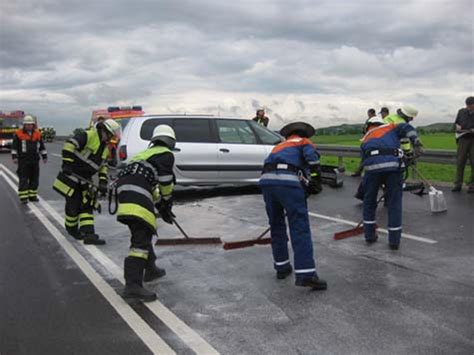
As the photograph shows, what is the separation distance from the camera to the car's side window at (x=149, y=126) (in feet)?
35.8

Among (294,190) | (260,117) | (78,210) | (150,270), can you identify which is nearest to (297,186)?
(294,190)

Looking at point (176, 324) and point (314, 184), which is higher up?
point (314, 184)

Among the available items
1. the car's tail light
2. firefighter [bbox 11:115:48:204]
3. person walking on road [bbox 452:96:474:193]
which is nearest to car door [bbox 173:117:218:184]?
the car's tail light

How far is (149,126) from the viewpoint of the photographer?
11.1 meters

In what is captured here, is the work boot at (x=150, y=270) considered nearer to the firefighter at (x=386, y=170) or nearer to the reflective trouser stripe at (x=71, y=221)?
the reflective trouser stripe at (x=71, y=221)

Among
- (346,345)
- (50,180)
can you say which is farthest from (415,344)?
(50,180)

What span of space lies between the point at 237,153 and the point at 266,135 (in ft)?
2.84

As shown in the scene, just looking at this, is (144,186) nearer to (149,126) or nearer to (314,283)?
(314,283)

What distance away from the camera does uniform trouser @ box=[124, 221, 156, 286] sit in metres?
4.73

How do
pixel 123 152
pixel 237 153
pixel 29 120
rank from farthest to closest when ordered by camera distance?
pixel 29 120 → pixel 237 153 → pixel 123 152

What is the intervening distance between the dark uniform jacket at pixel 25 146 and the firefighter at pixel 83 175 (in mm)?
4589

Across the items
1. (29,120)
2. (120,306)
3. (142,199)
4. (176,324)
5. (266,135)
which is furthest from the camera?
(266,135)

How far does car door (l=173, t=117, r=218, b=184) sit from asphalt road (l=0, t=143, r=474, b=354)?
3157 mm

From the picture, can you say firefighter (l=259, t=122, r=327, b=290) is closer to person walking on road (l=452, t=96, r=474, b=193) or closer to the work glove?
the work glove
